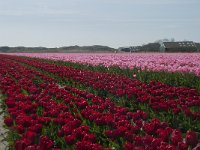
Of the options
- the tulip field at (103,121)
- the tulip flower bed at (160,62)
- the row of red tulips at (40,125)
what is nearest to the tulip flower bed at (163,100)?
the tulip field at (103,121)

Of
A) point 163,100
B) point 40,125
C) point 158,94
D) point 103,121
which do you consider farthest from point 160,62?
point 40,125

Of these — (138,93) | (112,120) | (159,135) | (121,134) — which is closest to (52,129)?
(112,120)

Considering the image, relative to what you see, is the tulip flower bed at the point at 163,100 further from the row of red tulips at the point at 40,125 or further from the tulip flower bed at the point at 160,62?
the tulip flower bed at the point at 160,62

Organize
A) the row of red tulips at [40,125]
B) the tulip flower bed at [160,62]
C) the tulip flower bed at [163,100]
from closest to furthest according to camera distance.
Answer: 1. the row of red tulips at [40,125]
2. the tulip flower bed at [163,100]
3. the tulip flower bed at [160,62]

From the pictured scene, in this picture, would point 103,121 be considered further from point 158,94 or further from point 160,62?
point 160,62

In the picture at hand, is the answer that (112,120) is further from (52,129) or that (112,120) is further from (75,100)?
(75,100)

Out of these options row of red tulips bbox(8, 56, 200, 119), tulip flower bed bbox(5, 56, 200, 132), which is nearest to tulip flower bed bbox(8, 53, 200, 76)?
row of red tulips bbox(8, 56, 200, 119)

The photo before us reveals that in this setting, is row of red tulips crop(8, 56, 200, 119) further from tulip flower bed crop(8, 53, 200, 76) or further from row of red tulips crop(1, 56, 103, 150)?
tulip flower bed crop(8, 53, 200, 76)

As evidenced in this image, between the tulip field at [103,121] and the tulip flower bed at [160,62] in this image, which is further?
the tulip flower bed at [160,62]

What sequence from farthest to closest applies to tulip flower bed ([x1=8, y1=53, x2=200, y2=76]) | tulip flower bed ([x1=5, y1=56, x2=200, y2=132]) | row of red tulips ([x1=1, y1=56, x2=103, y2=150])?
tulip flower bed ([x1=8, y1=53, x2=200, y2=76]) < tulip flower bed ([x1=5, y1=56, x2=200, y2=132]) < row of red tulips ([x1=1, y1=56, x2=103, y2=150])

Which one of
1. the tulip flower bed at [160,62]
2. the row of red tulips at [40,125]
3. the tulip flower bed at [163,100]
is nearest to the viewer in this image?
the row of red tulips at [40,125]

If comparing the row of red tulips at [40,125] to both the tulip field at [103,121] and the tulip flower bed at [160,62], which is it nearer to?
the tulip field at [103,121]

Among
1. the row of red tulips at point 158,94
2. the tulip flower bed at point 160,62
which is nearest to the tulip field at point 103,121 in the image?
the row of red tulips at point 158,94

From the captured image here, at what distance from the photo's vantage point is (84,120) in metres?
6.43
